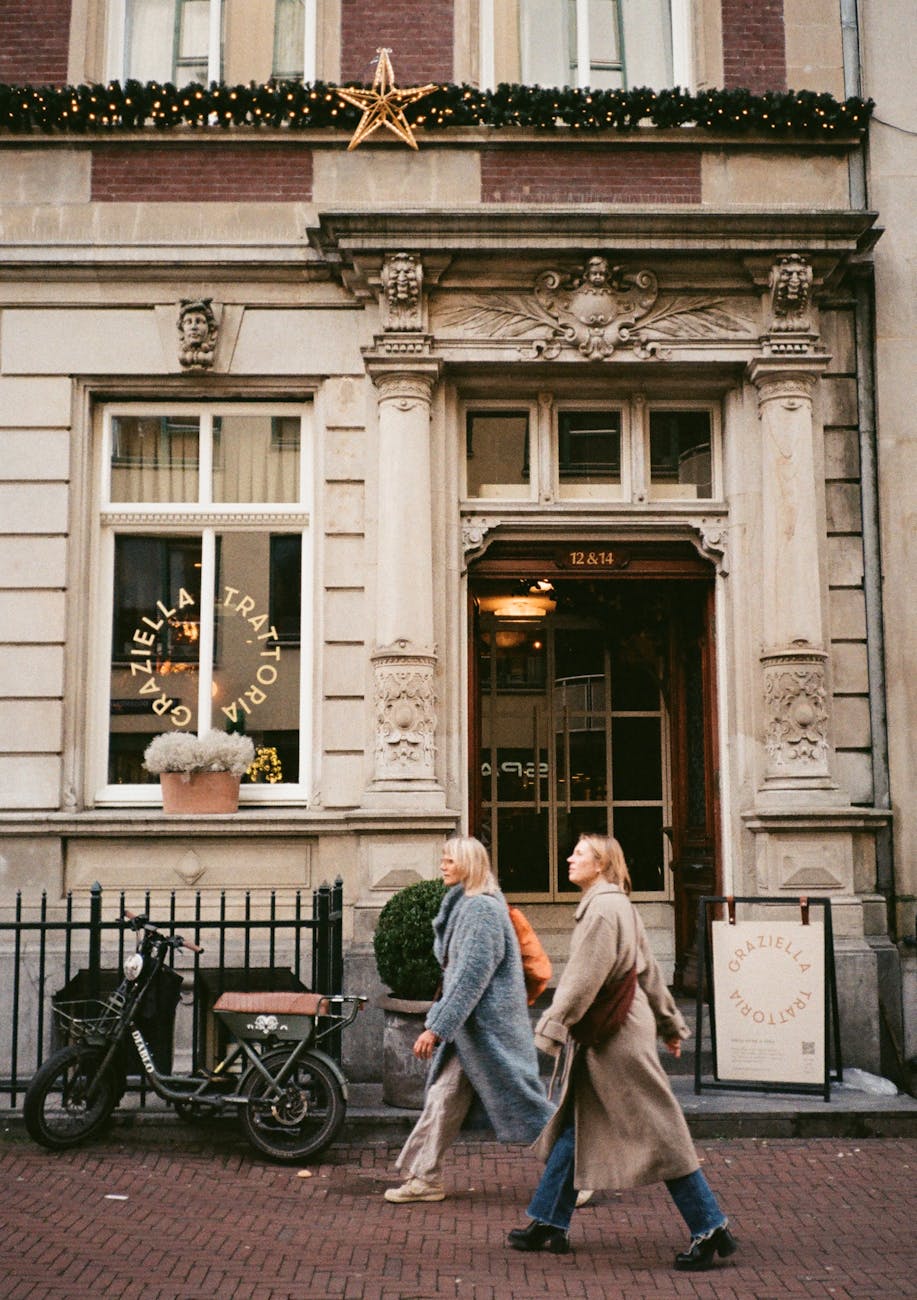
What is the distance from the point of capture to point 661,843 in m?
12.8

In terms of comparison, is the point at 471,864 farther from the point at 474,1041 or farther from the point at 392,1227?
the point at 392,1227

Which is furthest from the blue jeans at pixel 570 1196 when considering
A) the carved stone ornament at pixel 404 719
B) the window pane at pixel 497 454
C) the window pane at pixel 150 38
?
the window pane at pixel 150 38

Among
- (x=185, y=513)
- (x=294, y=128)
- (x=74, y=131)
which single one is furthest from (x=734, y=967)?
(x=74, y=131)

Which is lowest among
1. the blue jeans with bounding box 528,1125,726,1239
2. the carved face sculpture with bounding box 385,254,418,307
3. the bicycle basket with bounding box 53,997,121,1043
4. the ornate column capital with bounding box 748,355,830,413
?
the blue jeans with bounding box 528,1125,726,1239

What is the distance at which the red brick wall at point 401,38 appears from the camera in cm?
1091

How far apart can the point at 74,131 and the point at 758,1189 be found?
364 inches

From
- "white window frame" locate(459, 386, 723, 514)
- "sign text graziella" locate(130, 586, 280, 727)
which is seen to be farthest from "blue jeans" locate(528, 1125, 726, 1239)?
"white window frame" locate(459, 386, 723, 514)

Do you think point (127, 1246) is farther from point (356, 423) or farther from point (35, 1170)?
point (356, 423)

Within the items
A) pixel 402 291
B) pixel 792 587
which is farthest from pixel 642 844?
pixel 402 291

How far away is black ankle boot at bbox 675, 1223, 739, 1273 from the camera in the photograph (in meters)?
5.58

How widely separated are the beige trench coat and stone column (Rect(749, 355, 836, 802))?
181 inches

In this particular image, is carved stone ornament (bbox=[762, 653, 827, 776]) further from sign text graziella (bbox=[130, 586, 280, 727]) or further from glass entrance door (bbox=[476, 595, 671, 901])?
sign text graziella (bbox=[130, 586, 280, 727])

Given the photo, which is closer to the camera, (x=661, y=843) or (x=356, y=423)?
(x=356, y=423)

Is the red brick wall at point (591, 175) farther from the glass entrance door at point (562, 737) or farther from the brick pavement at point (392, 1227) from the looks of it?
the brick pavement at point (392, 1227)
